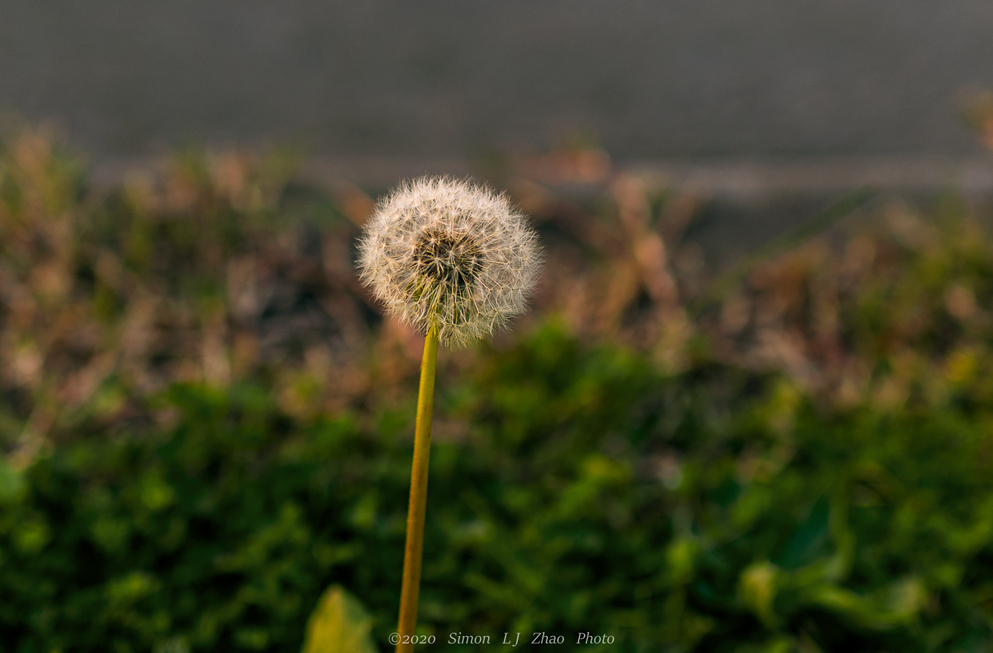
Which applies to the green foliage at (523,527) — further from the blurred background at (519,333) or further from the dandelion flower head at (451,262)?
the dandelion flower head at (451,262)

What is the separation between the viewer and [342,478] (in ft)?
7.08

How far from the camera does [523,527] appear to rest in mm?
2041

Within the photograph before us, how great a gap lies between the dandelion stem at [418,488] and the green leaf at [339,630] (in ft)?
1.00

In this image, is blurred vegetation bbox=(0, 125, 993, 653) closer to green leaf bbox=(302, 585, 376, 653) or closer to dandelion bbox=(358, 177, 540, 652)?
green leaf bbox=(302, 585, 376, 653)

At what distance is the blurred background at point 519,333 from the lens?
188 cm

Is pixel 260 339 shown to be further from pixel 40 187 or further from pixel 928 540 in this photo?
pixel 928 540

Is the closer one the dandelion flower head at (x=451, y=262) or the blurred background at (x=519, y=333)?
the dandelion flower head at (x=451, y=262)

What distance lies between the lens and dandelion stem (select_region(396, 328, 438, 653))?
1.05m

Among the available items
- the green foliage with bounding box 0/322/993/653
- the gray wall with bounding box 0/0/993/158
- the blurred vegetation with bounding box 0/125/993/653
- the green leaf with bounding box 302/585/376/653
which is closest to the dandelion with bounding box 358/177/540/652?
the green leaf with bounding box 302/585/376/653

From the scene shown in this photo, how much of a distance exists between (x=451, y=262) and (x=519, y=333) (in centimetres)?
160

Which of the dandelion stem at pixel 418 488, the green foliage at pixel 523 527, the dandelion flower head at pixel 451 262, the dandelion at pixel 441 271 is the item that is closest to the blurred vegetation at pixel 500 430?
the green foliage at pixel 523 527

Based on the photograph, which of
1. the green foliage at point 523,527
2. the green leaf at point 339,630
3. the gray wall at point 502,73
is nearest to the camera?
the green leaf at point 339,630

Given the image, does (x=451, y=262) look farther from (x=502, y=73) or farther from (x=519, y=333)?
(x=502, y=73)

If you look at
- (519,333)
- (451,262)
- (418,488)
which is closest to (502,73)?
(519,333)
